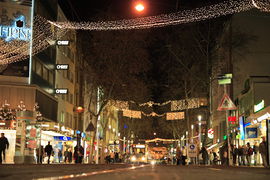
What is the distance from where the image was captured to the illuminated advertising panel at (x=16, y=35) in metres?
40.1

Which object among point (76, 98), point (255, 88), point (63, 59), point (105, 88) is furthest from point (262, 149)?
point (76, 98)

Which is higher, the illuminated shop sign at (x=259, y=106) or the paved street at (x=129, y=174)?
the illuminated shop sign at (x=259, y=106)

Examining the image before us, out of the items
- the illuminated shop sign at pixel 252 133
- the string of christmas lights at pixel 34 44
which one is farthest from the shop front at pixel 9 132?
the illuminated shop sign at pixel 252 133

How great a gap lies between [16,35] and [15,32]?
10.7 inches

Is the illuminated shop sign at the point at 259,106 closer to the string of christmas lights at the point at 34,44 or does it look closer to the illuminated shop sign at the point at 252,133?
the illuminated shop sign at the point at 252,133

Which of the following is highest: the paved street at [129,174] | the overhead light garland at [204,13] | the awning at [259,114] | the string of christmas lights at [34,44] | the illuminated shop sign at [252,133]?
the string of christmas lights at [34,44]

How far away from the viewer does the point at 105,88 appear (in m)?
48.3

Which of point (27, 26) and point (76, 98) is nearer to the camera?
point (27, 26)

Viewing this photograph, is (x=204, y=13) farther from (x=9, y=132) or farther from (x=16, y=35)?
(x=9, y=132)

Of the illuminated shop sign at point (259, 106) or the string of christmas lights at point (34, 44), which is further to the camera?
the string of christmas lights at point (34, 44)

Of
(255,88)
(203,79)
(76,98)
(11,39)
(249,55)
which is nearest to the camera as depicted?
(11,39)

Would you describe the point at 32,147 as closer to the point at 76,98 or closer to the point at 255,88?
the point at 255,88

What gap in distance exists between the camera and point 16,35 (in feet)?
133

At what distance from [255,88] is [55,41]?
2038cm
